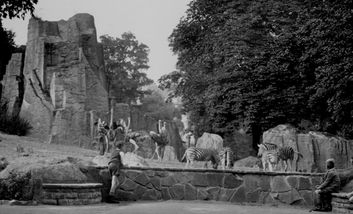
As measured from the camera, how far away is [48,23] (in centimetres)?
3997

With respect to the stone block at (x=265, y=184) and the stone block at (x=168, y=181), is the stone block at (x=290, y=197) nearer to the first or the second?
the stone block at (x=265, y=184)

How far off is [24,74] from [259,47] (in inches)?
835

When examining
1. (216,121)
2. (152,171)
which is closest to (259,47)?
(216,121)

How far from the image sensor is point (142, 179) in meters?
11.6

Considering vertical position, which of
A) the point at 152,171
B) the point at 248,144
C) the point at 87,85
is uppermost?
the point at 87,85

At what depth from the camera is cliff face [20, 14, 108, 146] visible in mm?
32281

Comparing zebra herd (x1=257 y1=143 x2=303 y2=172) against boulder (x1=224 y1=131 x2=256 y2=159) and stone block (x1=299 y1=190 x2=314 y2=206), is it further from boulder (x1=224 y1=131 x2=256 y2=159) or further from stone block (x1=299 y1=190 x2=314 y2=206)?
boulder (x1=224 y1=131 x2=256 y2=159)

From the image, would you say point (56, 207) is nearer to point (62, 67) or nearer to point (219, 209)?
point (219, 209)

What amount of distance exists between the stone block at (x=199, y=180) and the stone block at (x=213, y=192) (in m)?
0.18

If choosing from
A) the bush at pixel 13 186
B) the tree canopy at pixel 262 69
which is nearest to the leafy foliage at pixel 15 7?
the bush at pixel 13 186

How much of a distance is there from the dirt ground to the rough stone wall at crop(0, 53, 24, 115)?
27.6m

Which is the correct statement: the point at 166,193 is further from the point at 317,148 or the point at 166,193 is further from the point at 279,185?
the point at 317,148

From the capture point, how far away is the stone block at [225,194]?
11.7 meters

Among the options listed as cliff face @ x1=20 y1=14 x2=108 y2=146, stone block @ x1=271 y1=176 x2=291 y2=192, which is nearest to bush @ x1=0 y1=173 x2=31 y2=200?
stone block @ x1=271 y1=176 x2=291 y2=192
